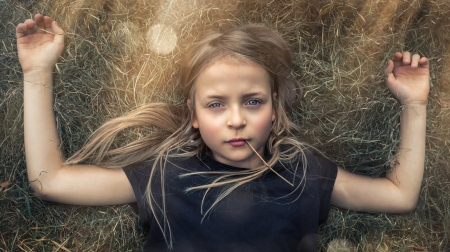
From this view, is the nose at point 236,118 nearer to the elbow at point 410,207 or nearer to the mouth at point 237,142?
the mouth at point 237,142

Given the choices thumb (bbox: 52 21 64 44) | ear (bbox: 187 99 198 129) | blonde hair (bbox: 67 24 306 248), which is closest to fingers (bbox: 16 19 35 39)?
thumb (bbox: 52 21 64 44)

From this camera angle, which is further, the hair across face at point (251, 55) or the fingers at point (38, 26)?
the fingers at point (38, 26)

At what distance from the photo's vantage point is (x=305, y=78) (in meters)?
3.72

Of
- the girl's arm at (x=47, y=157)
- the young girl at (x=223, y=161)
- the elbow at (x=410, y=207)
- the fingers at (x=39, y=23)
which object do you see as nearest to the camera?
the young girl at (x=223, y=161)

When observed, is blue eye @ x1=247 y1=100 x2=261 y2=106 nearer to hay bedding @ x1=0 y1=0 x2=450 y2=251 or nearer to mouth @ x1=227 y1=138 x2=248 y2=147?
mouth @ x1=227 y1=138 x2=248 y2=147

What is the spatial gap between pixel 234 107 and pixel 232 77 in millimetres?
162

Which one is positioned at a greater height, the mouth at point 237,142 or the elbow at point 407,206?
the mouth at point 237,142

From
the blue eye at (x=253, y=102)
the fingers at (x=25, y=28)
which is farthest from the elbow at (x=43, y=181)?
the blue eye at (x=253, y=102)

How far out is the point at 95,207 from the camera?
3566 millimetres

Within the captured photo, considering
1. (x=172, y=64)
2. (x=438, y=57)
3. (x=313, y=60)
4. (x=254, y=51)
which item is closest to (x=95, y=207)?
(x=172, y=64)

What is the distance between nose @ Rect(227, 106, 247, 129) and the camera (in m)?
2.98

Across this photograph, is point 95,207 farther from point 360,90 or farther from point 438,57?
point 438,57

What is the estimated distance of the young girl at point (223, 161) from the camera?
310cm

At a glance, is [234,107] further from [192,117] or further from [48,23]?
[48,23]
